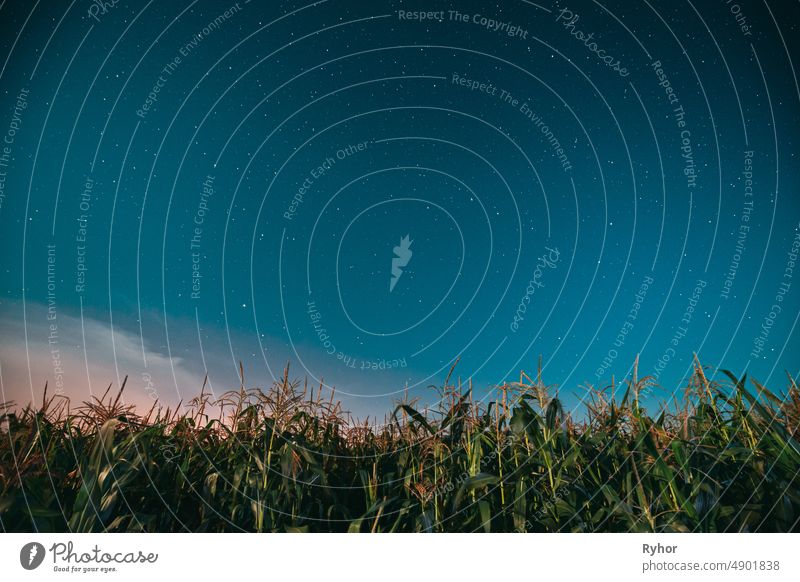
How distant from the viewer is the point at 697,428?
3568mm

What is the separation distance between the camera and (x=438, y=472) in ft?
10.9

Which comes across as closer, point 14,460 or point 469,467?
point 14,460

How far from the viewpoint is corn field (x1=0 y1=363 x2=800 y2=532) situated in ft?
9.95

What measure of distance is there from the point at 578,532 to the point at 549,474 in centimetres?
36
